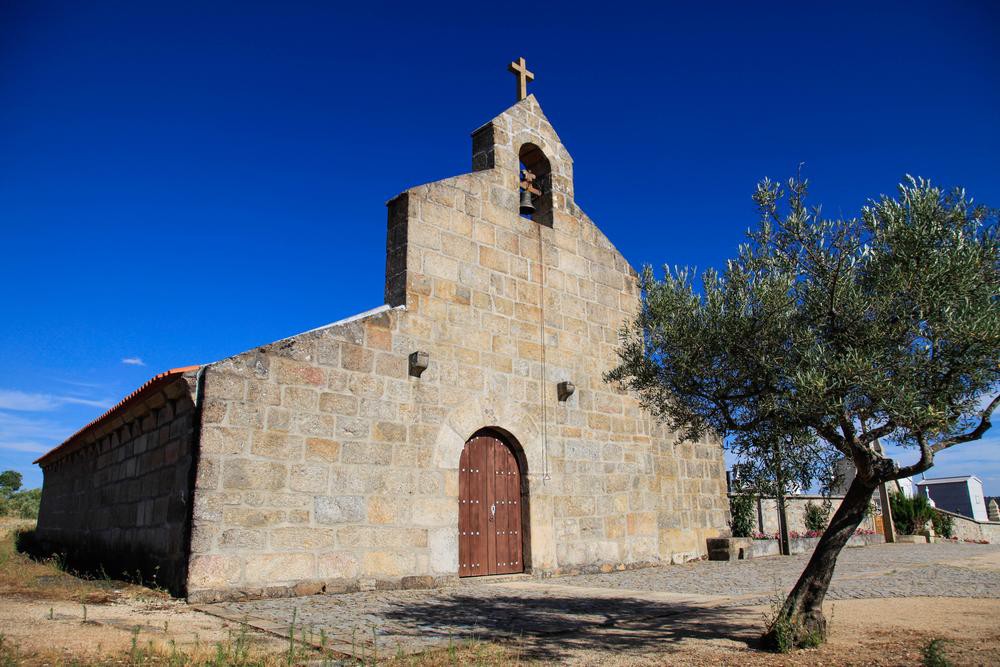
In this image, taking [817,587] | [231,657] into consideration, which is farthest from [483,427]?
[231,657]

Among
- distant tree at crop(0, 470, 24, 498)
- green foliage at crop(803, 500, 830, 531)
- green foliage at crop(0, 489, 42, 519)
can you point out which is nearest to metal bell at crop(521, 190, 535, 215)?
green foliage at crop(803, 500, 830, 531)

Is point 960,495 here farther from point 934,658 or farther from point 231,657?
point 231,657

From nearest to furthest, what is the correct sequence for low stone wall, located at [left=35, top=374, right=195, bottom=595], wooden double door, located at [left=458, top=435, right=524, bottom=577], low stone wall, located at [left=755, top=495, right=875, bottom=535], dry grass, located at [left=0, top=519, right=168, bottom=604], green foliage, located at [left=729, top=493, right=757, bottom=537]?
dry grass, located at [left=0, top=519, right=168, bottom=604]
low stone wall, located at [left=35, top=374, right=195, bottom=595]
wooden double door, located at [left=458, top=435, right=524, bottom=577]
green foliage, located at [left=729, top=493, right=757, bottom=537]
low stone wall, located at [left=755, top=495, right=875, bottom=535]

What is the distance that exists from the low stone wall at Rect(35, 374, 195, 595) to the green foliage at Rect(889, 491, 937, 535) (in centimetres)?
1954

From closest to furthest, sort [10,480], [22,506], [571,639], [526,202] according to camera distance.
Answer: [571,639] → [526,202] → [22,506] → [10,480]

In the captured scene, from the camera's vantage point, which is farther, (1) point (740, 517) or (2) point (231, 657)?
(1) point (740, 517)

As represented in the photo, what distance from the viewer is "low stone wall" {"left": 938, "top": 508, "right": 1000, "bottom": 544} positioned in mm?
23438

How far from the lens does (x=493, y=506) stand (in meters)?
10.0

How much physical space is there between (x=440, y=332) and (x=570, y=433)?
2.88 meters

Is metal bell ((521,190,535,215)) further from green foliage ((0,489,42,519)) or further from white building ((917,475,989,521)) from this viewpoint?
white building ((917,475,989,521))

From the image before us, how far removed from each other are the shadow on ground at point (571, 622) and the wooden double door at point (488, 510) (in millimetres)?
1776

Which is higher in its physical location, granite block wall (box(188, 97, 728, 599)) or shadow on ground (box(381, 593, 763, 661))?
granite block wall (box(188, 97, 728, 599))

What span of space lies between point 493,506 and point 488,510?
10 centimetres

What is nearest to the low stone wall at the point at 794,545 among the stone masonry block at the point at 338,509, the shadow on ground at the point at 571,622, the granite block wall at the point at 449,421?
the granite block wall at the point at 449,421
